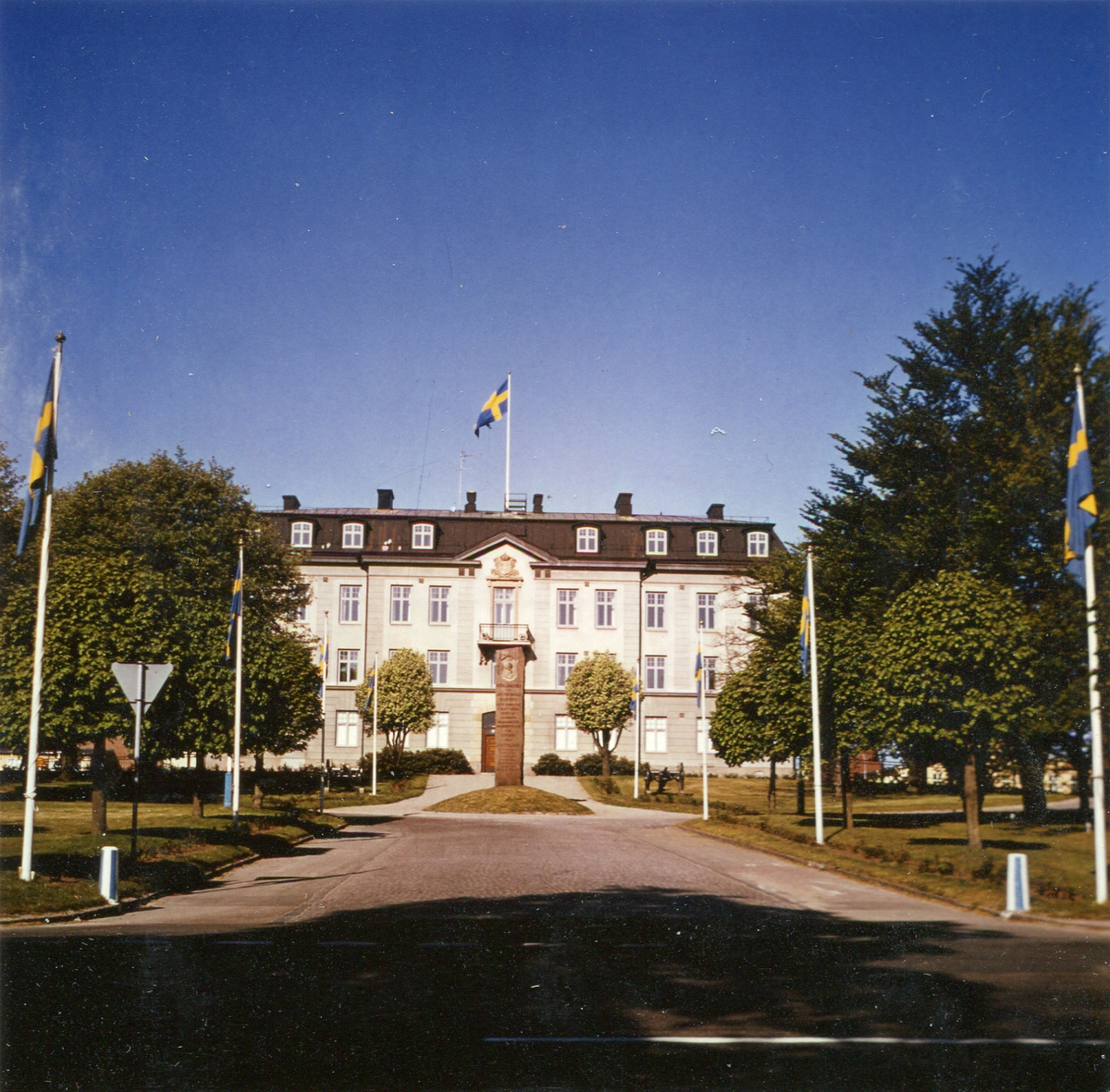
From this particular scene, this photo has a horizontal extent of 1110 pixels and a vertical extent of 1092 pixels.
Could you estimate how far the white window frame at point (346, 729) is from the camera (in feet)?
211

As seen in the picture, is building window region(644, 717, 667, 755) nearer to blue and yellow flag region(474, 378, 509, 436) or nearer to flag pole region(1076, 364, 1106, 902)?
blue and yellow flag region(474, 378, 509, 436)

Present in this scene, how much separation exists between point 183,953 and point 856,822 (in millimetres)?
25796

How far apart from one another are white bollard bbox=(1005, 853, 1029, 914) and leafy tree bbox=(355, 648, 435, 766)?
152ft

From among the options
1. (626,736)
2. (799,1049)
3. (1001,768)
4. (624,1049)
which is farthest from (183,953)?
(626,736)

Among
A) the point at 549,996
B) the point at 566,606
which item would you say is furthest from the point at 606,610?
the point at 549,996

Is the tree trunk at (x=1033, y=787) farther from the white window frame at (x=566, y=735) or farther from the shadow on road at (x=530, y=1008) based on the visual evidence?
the white window frame at (x=566, y=735)

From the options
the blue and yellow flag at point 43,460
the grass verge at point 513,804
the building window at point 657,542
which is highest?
the building window at point 657,542

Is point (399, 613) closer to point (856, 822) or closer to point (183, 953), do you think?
point (856, 822)

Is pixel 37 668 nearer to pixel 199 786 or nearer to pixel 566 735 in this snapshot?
pixel 199 786

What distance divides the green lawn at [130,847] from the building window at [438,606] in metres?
29.2

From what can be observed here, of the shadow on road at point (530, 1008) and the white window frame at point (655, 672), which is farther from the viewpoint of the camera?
the white window frame at point (655, 672)

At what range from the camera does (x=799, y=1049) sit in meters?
6.68

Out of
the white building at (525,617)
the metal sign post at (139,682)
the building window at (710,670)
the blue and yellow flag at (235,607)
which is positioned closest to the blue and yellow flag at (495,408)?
the white building at (525,617)

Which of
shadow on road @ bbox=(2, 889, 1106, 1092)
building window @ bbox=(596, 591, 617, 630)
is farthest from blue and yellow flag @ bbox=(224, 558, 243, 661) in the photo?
building window @ bbox=(596, 591, 617, 630)
